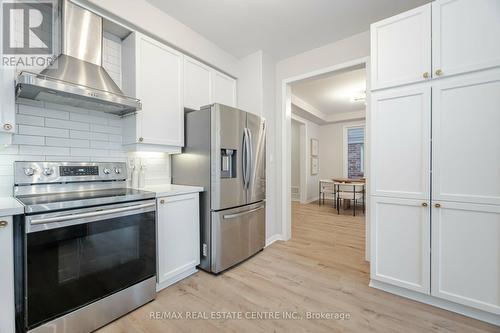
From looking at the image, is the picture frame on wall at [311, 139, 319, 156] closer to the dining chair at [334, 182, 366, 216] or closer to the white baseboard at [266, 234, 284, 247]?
the dining chair at [334, 182, 366, 216]

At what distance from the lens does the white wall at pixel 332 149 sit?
7.17 m

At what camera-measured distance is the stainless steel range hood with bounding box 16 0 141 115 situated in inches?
60.1

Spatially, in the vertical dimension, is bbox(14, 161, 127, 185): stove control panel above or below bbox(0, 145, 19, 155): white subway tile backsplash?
below

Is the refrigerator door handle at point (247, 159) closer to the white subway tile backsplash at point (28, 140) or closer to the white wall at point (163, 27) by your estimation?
the white wall at point (163, 27)

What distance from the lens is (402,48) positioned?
185 cm

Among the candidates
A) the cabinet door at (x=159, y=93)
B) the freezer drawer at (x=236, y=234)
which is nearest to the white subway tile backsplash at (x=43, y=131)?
the cabinet door at (x=159, y=93)

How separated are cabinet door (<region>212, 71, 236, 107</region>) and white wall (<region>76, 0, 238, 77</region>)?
0.11 m

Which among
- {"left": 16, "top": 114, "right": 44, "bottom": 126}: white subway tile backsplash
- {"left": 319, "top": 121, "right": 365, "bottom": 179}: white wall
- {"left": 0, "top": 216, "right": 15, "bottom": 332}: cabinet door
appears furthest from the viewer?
{"left": 319, "top": 121, "right": 365, "bottom": 179}: white wall

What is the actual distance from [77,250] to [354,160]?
7.25 meters

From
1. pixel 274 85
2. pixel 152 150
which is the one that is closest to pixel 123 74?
pixel 152 150

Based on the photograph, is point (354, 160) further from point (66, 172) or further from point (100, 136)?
point (66, 172)

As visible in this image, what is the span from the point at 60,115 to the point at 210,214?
1.59 metres

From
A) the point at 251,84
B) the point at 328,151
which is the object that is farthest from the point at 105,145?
the point at 328,151

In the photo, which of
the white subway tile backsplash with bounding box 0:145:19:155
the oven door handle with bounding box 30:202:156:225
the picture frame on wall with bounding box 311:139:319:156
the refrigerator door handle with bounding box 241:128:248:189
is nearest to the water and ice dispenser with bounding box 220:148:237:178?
the refrigerator door handle with bounding box 241:128:248:189
